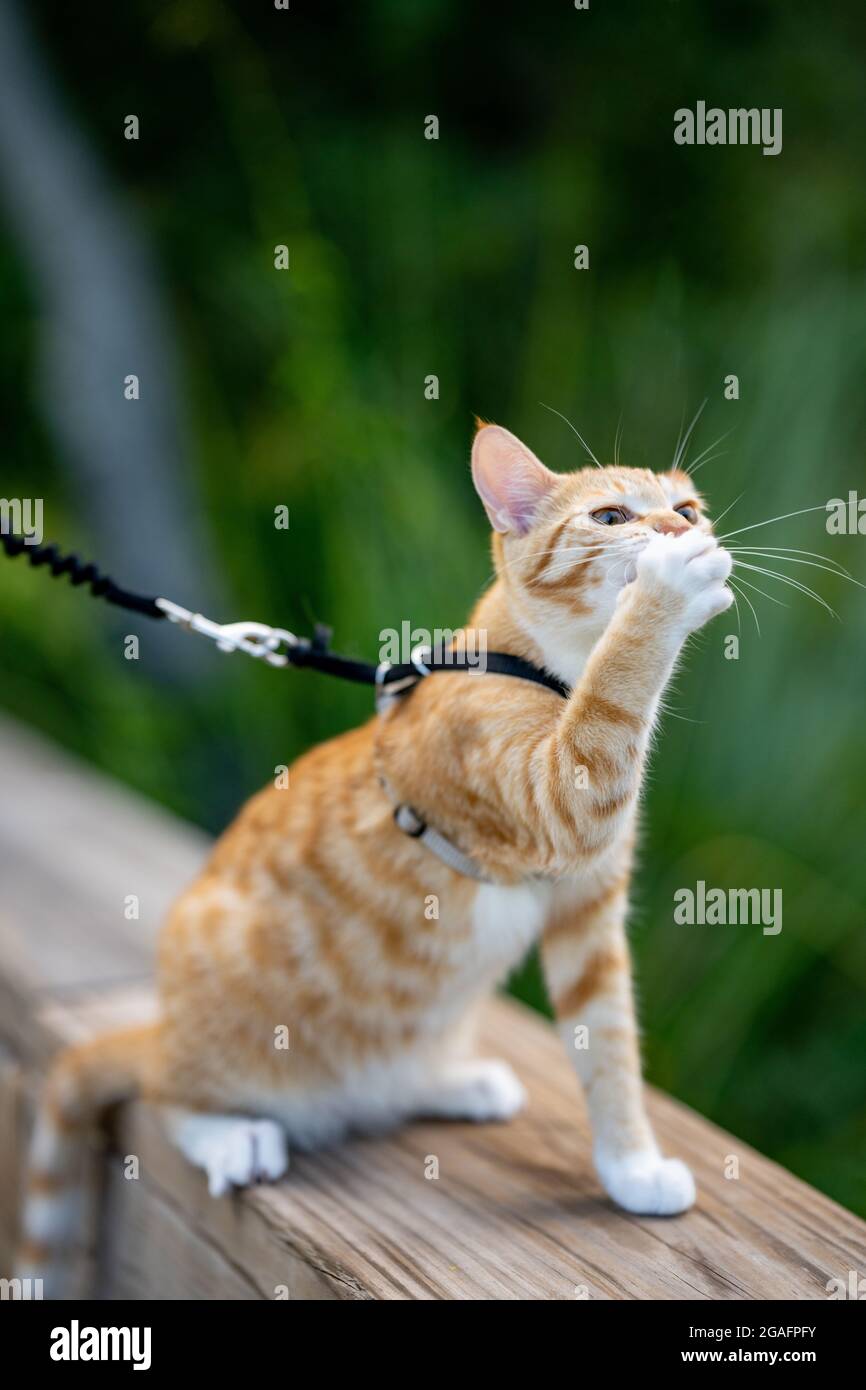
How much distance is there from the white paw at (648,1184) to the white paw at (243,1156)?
385 mm

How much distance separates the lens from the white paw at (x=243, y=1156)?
1.47 metres

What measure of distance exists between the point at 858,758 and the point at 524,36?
2027mm

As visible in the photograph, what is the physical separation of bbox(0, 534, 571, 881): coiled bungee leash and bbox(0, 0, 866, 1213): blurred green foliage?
0.23 m

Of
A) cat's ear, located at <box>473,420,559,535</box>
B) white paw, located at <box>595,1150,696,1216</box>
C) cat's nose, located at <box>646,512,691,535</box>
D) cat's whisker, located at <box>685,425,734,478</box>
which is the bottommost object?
white paw, located at <box>595,1150,696,1216</box>

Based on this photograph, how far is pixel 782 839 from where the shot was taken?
Answer: 212 centimetres

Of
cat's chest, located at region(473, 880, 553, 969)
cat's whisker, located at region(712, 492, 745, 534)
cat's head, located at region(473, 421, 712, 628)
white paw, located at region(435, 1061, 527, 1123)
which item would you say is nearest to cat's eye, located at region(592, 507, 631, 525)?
cat's head, located at region(473, 421, 712, 628)

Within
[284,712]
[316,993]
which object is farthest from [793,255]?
[316,993]

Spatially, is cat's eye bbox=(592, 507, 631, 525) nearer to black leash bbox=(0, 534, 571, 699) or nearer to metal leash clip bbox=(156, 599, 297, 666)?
black leash bbox=(0, 534, 571, 699)

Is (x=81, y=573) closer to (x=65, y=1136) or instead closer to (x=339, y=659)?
(x=339, y=659)

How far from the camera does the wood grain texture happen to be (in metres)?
1.28

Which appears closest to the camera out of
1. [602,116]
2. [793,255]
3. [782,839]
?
[782,839]

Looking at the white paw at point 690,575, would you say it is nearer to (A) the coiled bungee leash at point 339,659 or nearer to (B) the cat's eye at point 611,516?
(B) the cat's eye at point 611,516
